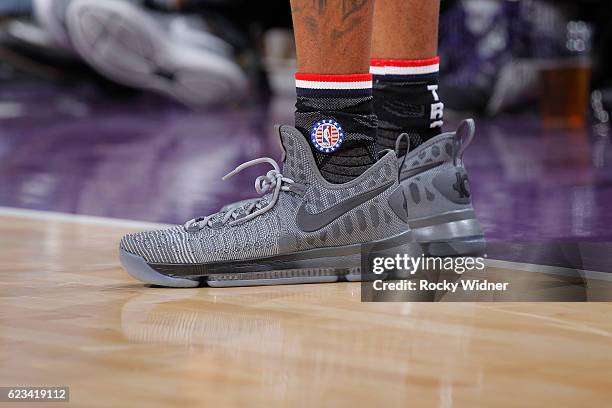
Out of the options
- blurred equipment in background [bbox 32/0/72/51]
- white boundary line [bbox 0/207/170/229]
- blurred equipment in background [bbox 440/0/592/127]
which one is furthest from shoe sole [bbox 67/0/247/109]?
white boundary line [bbox 0/207/170/229]

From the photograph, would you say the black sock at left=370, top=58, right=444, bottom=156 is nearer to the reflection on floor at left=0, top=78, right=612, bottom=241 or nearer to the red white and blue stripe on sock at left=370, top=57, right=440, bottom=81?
the red white and blue stripe on sock at left=370, top=57, right=440, bottom=81

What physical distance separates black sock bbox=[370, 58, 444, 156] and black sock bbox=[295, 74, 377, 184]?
0.14 meters

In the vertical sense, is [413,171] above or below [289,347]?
above

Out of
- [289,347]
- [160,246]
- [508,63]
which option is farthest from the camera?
[508,63]

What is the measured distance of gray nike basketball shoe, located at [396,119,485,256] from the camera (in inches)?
52.9

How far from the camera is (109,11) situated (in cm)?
374

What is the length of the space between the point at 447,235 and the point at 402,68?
0.22 meters

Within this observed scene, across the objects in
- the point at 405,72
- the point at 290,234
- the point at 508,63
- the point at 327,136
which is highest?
the point at 508,63

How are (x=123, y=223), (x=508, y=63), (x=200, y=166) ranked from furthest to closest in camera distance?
(x=508, y=63) → (x=200, y=166) → (x=123, y=223)

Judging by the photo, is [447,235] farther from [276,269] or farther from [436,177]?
[276,269]

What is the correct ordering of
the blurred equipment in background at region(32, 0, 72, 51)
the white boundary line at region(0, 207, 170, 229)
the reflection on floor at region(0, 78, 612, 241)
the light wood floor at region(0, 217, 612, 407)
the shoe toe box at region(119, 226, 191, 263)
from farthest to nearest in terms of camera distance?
1. the blurred equipment in background at region(32, 0, 72, 51)
2. the reflection on floor at region(0, 78, 612, 241)
3. the white boundary line at region(0, 207, 170, 229)
4. the shoe toe box at region(119, 226, 191, 263)
5. the light wood floor at region(0, 217, 612, 407)

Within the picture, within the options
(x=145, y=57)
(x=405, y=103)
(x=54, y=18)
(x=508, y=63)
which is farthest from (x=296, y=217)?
(x=54, y=18)

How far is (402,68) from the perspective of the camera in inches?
54.9

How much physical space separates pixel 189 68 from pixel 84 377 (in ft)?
10.7
